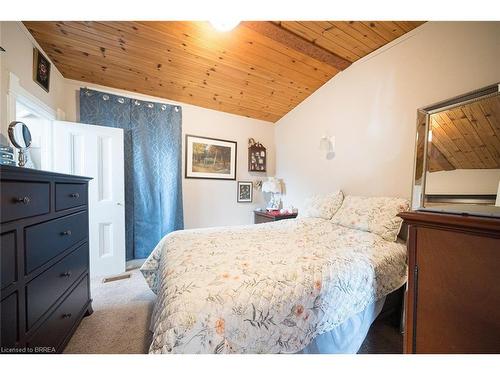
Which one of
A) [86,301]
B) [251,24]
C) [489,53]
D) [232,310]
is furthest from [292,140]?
[86,301]

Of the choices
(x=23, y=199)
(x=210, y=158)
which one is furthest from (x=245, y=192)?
(x=23, y=199)

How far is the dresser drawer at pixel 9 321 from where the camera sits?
749 millimetres

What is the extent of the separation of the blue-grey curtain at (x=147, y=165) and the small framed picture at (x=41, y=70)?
1.53 feet

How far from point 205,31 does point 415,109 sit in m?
2.08

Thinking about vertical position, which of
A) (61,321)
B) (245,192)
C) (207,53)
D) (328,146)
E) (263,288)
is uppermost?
(207,53)

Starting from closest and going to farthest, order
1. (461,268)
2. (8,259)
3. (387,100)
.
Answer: (461,268), (8,259), (387,100)

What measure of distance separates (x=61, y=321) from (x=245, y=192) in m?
2.63

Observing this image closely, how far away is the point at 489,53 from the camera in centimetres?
134

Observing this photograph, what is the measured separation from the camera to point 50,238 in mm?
1051

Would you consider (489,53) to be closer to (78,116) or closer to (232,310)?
(232,310)

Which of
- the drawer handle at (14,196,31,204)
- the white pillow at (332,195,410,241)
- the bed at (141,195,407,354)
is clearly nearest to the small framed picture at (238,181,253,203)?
the white pillow at (332,195,410,241)

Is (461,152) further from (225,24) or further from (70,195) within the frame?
(70,195)

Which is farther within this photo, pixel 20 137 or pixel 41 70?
pixel 41 70

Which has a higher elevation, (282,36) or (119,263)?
(282,36)
